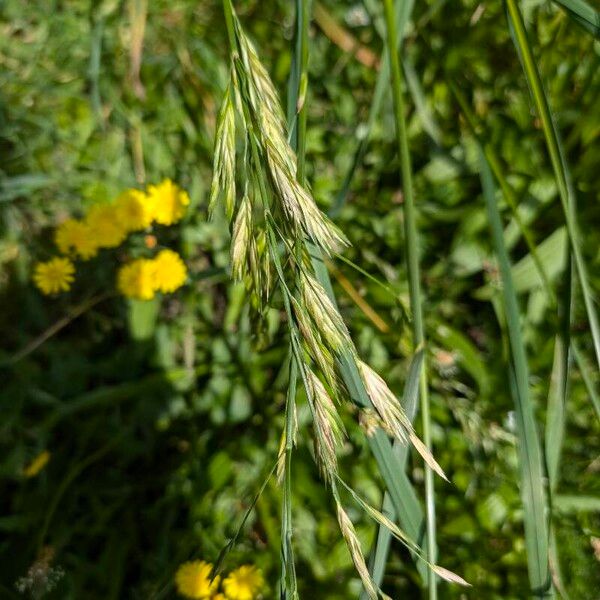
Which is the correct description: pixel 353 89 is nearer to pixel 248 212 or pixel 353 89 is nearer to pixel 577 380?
pixel 577 380

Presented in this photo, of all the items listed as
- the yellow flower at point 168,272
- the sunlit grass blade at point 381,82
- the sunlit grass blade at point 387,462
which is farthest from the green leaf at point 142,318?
the sunlit grass blade at point 387,462

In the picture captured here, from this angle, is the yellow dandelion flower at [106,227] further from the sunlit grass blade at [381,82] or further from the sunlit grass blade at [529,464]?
the sunlit grass blade at [529,464]

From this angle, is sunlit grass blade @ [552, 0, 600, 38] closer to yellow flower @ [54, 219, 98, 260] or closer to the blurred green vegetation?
the blurred green vegetation

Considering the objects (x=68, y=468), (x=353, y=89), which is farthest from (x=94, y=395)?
(x=353, y=89)

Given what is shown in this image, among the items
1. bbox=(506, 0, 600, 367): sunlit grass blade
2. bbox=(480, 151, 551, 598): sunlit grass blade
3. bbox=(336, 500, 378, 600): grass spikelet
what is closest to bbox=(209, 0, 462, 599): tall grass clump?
bbox=(336, 500, 378, 600): grass spikelet

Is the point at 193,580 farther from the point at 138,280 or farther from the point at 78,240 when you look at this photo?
the point at 78,240

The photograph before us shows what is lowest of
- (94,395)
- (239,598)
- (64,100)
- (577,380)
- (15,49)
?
(239,598)
